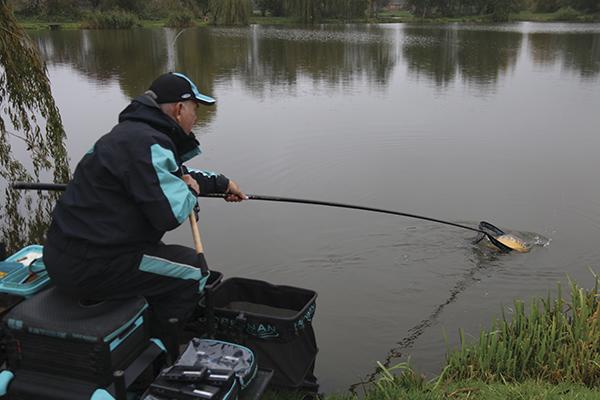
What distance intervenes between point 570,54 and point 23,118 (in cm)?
2099

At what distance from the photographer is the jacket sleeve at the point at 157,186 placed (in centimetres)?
224

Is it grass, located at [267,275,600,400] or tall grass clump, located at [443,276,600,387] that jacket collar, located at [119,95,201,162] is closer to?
grass, located at [267,275,600,400]

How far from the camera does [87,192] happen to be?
2.29m

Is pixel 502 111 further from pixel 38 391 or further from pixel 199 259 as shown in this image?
pixel 38 391

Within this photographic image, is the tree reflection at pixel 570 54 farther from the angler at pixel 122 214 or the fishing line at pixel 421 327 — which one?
the angler at pixel 122 214

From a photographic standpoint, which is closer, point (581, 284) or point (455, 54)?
point (581, 284)

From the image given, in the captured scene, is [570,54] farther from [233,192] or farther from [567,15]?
[567,15]

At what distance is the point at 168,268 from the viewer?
245 centimetres

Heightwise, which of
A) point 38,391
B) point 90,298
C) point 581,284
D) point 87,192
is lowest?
point 581,284

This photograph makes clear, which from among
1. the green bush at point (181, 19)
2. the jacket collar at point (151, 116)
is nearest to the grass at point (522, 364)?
the jacket collar at point (151, 116)

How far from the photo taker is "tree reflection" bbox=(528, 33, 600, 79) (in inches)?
679

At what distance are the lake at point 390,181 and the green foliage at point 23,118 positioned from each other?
1236 millimetres

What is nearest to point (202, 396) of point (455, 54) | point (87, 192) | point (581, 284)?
point (87, 192)

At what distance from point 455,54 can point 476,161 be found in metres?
13.6
